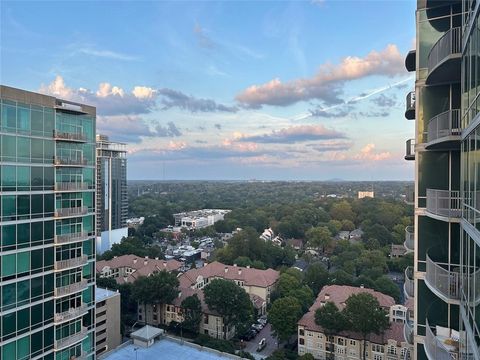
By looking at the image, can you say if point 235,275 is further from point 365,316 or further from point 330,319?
point 365,316

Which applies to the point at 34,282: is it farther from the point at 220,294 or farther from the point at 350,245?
the point at 350,245

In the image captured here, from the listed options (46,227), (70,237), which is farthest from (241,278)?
(46,227)

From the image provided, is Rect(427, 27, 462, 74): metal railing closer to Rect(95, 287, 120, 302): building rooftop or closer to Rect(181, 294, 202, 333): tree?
Rect(95, 287, 120, 302): building rooftop

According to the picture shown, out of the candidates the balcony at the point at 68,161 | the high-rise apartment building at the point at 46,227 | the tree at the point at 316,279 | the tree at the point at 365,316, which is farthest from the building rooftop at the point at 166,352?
the tree at the point at 316,279

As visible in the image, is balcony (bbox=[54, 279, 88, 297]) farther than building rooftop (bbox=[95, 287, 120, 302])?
No

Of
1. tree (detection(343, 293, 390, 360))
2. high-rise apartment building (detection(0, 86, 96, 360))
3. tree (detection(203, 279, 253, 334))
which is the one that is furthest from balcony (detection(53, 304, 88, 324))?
tree (detection(343, 293, 390, 360))

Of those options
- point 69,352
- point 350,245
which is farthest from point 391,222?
point 69,352
